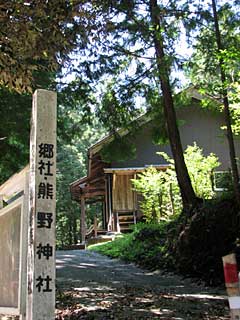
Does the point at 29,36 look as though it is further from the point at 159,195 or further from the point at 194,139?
the point at 194,139

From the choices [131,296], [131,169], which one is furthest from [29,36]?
[131,169]

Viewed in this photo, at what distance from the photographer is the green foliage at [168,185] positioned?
649 inches

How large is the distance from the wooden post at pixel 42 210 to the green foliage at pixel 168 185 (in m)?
12.7

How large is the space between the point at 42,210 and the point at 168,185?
46.2 feet

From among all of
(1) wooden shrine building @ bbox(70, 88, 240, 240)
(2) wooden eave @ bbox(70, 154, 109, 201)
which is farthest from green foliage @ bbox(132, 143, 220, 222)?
(2) wooden eave @ bbox(70, 154, 109, 201)

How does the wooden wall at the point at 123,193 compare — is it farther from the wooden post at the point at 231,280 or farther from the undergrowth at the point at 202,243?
the wooden post at the point at 231,280

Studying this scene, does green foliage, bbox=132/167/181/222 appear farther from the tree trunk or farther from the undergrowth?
the tree trunk

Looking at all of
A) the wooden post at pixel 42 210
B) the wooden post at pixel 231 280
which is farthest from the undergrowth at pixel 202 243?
the wooden post at pixel 42 210

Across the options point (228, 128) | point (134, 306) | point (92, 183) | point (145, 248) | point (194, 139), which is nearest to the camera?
point (134, 306)

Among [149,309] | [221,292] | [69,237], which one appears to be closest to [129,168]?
[221,292]

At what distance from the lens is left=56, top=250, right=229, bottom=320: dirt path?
21.0ft

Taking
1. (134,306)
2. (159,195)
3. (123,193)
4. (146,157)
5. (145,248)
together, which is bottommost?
(134,306)

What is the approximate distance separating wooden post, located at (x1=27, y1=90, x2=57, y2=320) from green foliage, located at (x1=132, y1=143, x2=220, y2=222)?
1275 centimetres

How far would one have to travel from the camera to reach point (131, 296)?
7.66 metres
